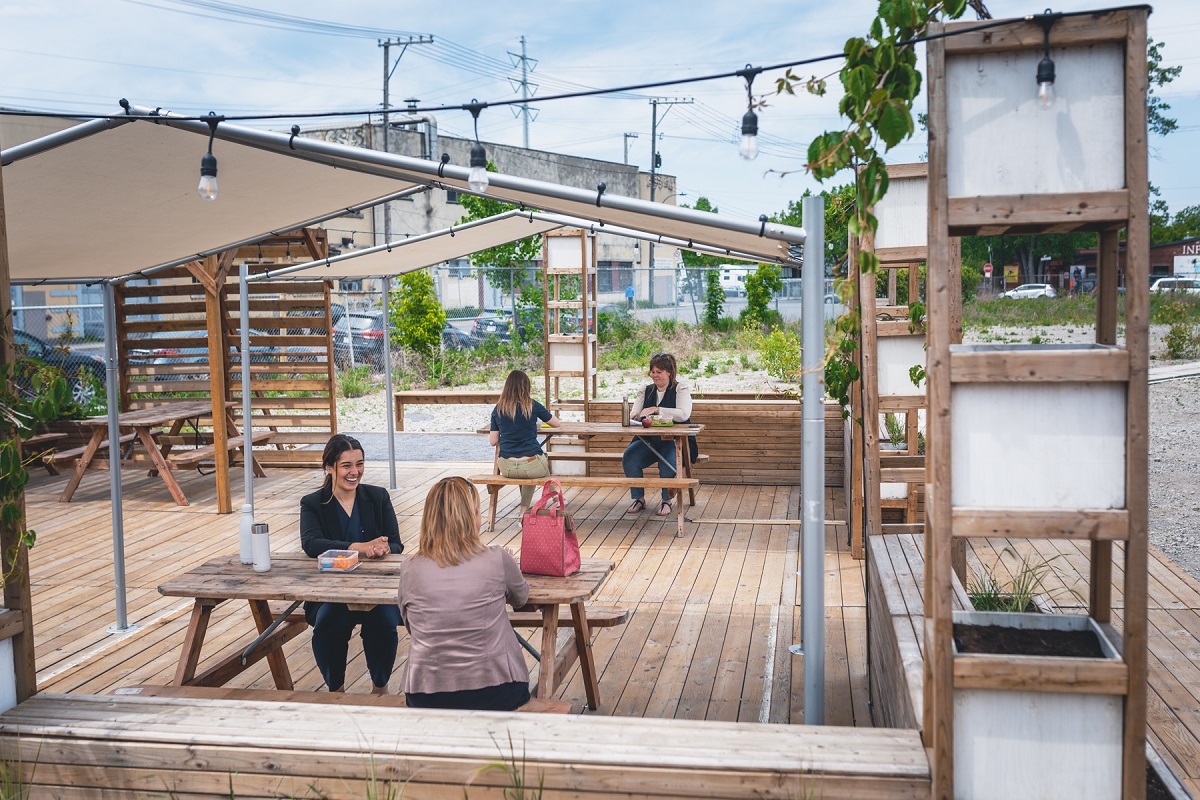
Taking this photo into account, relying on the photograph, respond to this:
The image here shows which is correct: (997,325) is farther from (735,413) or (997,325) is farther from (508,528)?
(508,528)

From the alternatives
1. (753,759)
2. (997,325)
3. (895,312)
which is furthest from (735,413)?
(997,325)

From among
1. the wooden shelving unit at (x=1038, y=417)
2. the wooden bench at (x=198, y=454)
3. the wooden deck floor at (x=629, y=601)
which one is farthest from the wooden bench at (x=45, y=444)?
the wooden shelving unit at (x=1038, y=417)

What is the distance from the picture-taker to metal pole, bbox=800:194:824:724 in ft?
11.2

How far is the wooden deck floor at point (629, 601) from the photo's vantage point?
4387 millimetres

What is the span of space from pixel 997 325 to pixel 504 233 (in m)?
19.1

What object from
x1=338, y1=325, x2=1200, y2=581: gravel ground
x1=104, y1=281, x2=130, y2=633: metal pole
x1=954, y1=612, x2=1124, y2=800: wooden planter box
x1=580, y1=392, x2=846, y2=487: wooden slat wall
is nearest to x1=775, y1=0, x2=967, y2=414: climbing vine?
x1=954, y1=612, x2=1124, y2=800: wooden planter box

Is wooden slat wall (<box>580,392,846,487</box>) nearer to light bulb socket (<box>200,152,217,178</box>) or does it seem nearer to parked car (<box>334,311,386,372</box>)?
light bulb socket (<box>200,152,217,178</box>)

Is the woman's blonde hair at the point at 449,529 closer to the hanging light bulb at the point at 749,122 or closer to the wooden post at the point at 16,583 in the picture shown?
the wooden post at the point at 16,583

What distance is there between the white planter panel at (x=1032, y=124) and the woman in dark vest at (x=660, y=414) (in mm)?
5539

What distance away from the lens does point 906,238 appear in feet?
18.0

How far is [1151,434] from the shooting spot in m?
10.9

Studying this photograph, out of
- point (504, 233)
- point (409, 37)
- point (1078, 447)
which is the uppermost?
point (409, 37)

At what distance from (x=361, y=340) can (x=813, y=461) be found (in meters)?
16.6

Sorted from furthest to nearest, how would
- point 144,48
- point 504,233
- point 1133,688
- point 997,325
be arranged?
1. point 144,48
2. point 997,325
3. point 504,233
4. point 1133,688
